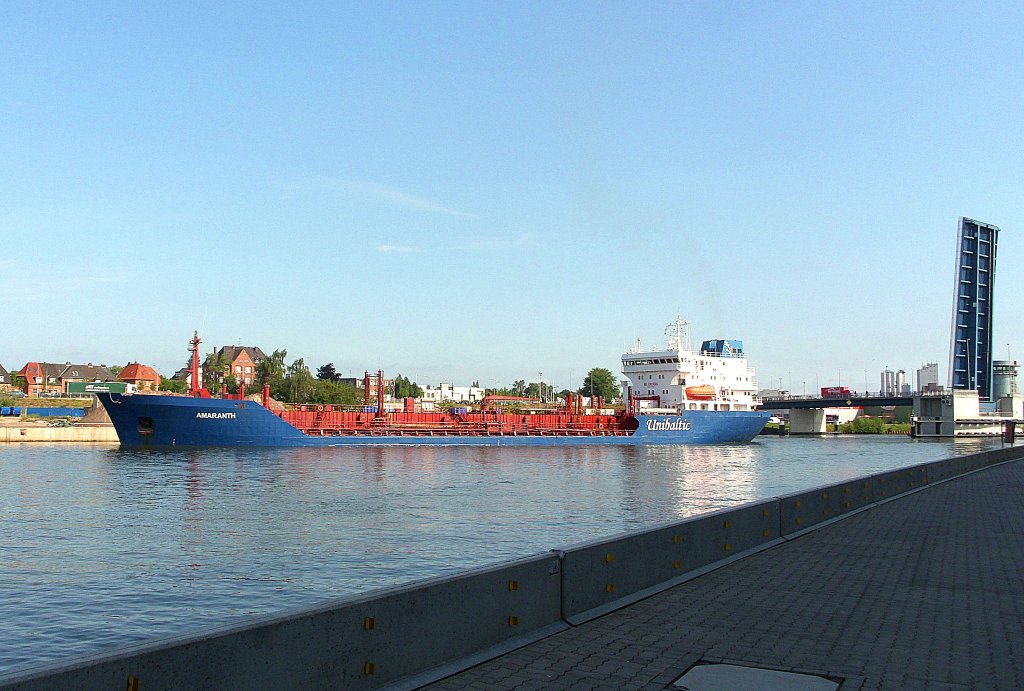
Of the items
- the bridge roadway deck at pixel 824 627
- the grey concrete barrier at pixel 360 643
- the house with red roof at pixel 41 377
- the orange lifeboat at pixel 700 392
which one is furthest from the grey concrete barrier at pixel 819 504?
the house with red roof at pixel 41 377

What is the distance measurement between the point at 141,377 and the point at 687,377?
121163 millimetres

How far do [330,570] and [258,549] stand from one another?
150 inches

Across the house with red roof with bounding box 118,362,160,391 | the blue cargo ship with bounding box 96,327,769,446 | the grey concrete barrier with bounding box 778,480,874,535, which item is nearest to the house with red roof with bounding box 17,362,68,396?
the house with red roof with bounding box 118,362,160,391

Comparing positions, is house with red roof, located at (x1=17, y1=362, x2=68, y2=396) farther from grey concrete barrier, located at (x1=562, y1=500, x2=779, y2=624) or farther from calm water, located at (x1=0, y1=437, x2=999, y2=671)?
grey concrete barrier, located at (x1=562, y1=500, x2=779, y2=624)

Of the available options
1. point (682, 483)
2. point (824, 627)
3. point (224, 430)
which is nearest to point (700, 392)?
point (682, 483)

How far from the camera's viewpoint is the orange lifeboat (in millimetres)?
83106

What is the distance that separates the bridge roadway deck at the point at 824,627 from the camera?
266 inches

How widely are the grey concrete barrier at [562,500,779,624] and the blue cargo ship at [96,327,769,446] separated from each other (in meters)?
57.2

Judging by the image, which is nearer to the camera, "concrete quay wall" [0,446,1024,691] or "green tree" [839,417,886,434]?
"concrete quay wall" [0,446,1024,691]

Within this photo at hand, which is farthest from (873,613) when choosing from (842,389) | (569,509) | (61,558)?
(842,389)

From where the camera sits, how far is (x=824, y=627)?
8.34 meters

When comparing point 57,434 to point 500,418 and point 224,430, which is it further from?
point 500,418

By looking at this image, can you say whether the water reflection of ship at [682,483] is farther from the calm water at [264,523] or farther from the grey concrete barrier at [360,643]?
the grey concrete barrier at [360,643]

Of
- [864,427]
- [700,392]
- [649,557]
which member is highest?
[700,392]
